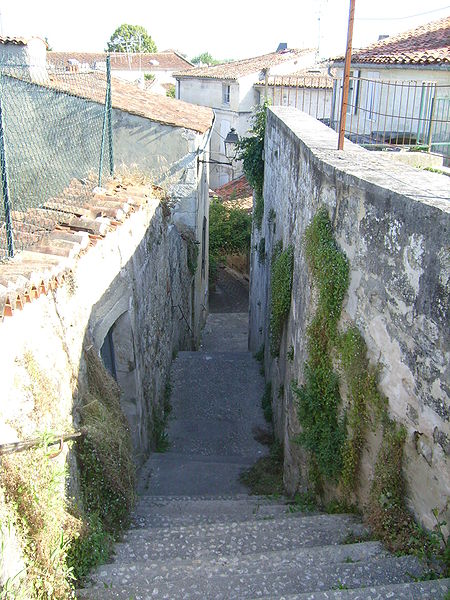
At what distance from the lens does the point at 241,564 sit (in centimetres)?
403

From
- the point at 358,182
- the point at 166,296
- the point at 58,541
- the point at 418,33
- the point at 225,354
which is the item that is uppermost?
the point at 418,33

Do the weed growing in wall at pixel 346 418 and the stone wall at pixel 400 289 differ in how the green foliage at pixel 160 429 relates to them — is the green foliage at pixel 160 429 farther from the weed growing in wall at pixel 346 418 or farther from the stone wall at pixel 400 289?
the weed growing in wall at pixel 346 418

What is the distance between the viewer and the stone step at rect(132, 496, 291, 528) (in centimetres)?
554

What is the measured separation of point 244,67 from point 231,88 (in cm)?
216

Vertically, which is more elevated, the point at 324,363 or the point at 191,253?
the point at 324,363

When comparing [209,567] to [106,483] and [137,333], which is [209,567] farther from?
[137,333]

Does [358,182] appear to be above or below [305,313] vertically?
above

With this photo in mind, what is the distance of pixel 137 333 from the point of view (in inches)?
299

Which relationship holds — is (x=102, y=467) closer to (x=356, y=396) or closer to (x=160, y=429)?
(x=356, y=396)

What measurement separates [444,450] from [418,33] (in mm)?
15773

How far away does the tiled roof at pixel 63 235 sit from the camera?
4.21 m

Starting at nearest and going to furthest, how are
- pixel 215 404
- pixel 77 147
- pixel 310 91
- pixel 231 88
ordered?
pixel 77 147
pixel 215 404
pixel 310 91
pixel 231 88

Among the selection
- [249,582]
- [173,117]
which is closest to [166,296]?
[173,117]

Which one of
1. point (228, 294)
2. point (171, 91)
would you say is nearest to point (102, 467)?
point (228, 294)
